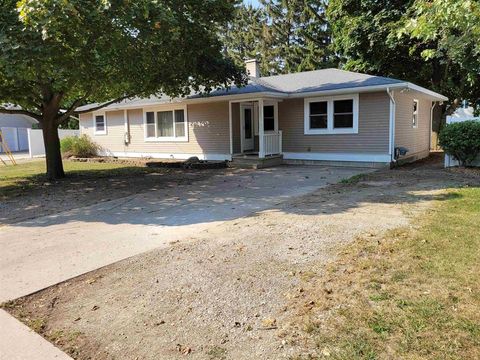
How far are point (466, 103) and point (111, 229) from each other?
2543 cm

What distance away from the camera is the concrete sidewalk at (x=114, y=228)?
473 centimetres

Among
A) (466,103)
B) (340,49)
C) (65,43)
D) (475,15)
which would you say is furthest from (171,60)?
(466,103)

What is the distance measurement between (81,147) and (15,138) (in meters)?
15.1

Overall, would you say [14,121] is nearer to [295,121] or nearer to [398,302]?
[295,121]

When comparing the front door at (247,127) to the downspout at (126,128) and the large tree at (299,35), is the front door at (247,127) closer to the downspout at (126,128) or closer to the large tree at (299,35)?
the downspout at (126,128)

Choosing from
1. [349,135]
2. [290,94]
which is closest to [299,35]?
[290,94]

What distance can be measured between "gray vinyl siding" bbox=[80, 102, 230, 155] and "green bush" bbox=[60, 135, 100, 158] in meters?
0.82

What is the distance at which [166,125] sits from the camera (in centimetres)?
1944

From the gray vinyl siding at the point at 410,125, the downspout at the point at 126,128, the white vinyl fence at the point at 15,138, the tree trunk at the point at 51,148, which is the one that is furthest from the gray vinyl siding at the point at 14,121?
the gray vinyl siding at the point at 410,125

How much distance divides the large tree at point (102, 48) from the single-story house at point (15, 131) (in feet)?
75.1

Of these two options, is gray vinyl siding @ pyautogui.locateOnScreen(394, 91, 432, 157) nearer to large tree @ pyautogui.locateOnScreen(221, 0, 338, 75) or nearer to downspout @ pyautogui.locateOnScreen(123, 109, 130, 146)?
large tree @ pyautogui.locateOnScreen(221, 0, 338, 75)

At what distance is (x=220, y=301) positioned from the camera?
151 inches

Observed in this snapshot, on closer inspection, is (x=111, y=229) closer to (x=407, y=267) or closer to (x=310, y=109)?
(x=407, y=267)

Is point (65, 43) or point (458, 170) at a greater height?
point (65, 43)
